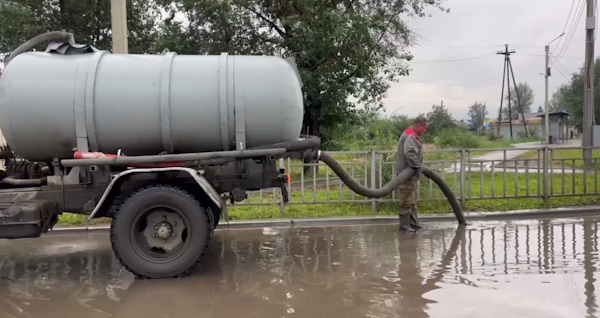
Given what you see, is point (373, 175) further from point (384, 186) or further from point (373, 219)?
point (384, 186)

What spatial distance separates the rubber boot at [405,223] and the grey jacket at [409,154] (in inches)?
23.7

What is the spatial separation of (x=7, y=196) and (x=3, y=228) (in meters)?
0.36

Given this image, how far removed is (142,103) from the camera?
219 inches

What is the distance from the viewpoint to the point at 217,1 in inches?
541

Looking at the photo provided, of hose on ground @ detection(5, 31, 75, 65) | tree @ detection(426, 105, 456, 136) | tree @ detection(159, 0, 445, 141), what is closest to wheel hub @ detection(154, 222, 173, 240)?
hose on ground @ detection(5, 31, 75, 65)

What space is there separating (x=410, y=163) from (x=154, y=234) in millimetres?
3953

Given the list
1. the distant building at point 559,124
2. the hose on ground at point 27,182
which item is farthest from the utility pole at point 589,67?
the distant building at point 559,124

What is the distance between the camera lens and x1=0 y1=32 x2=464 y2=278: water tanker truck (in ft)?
18.0

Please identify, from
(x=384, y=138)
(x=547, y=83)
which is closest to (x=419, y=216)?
(x=384, y=138)

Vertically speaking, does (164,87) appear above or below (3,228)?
above

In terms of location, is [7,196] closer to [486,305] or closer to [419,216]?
[486,305]

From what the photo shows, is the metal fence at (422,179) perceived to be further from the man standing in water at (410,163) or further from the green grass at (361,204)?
the man standing in water at (410,163)

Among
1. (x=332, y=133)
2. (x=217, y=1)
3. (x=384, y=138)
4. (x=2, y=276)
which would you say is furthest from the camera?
(x=332, y=133)

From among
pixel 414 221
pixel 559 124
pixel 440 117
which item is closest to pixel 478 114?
pixel 559 124
